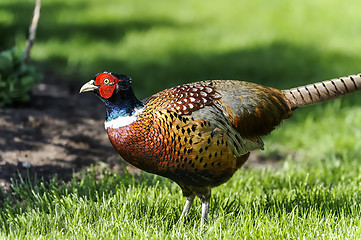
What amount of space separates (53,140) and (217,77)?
10.5ft

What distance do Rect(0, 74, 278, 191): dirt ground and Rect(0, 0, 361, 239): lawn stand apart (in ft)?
0.89

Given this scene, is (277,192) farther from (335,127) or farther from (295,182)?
(335,127)

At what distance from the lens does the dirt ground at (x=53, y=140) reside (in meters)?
4.37

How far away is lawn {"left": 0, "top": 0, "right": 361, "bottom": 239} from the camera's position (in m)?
3.44

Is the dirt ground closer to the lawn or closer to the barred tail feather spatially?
the lawn

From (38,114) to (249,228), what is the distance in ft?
9.62

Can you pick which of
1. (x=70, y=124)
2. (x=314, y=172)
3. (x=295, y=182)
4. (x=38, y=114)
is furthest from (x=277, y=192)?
(x=38, y=114)

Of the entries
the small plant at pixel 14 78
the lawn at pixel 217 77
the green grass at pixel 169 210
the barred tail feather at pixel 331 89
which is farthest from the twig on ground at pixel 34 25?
the barred tail feather at pixel 331 89

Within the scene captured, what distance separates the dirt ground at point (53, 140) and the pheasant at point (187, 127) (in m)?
1.25

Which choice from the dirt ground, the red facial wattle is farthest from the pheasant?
the dirt ground

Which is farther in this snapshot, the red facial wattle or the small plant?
the small plant

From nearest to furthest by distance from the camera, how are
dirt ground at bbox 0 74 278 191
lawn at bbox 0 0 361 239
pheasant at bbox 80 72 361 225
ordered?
pheasant at bbox 80 72 361 225
lawn at bbox 0 0 361 239
dirt ground at bbox 0 74 278 191

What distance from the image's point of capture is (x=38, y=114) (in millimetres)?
5406

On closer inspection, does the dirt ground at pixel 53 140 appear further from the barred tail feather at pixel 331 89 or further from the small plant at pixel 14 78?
the barred tail feather at pixel 331 89
